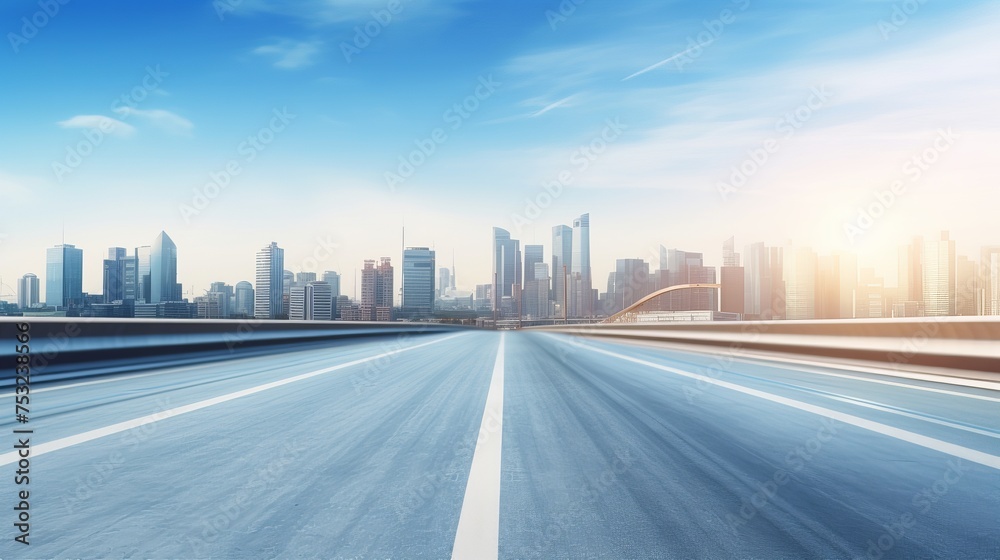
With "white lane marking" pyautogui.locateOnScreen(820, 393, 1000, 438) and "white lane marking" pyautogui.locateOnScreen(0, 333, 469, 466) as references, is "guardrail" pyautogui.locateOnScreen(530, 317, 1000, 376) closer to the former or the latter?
"white lane marking" pyautogui.locateOnScreen(820, 393, 1000, 438)

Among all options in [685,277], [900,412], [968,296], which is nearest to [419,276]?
[685,277]

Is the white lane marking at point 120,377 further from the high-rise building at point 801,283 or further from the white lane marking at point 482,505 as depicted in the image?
the high-rise building at point 801,283

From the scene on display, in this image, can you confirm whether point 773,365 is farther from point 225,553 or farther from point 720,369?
point 225,553

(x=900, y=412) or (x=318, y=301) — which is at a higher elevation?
(x=318, y=301)

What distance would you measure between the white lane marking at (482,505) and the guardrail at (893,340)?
7256 millimetres

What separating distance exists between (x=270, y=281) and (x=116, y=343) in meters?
28.3

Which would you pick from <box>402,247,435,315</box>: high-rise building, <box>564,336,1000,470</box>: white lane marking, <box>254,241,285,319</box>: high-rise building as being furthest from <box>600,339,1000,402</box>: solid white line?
<box>402,247,435,315</box>: high-rise building

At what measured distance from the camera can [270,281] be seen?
39.1 meters

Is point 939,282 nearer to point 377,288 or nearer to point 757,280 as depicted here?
point 757,280

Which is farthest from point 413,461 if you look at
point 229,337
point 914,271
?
point 914,271

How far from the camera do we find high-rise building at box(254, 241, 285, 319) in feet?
124

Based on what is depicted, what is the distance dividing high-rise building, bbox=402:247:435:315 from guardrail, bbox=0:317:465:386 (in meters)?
139

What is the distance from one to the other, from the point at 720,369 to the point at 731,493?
9.28 meters

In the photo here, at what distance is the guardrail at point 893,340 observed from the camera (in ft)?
29.3
